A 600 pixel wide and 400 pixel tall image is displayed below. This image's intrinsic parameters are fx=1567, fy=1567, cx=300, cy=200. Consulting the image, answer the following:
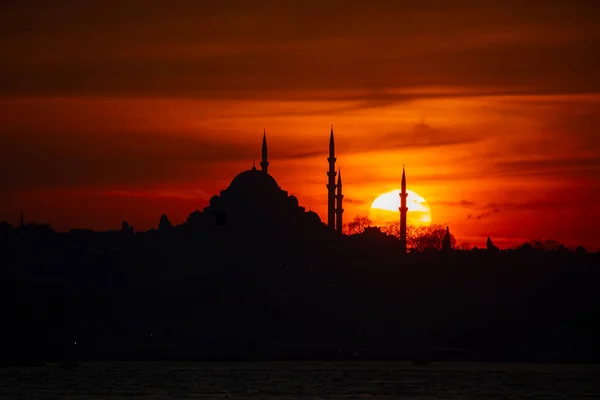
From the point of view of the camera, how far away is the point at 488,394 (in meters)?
136

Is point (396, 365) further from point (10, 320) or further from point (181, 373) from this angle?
point (10, 320)

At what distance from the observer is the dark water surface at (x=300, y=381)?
132 metres

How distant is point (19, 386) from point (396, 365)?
63025mm

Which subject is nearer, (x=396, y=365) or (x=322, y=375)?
(x=322, y=375)

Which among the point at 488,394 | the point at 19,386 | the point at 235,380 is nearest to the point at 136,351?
the point at 235,380

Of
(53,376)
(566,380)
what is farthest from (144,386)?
(566,380)

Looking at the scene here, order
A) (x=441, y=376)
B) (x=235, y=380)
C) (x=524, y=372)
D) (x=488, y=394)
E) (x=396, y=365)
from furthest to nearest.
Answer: (x=396, y=365) < (x=524, y=372) < (x=441, y=376) < (x=235, y=380) < (x=488, y=394)

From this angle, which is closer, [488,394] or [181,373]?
[488,394]

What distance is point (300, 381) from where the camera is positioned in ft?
506

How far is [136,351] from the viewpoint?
650ft

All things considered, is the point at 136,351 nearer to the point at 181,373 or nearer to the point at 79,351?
the point at 79,351

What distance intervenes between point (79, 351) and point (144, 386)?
179ft

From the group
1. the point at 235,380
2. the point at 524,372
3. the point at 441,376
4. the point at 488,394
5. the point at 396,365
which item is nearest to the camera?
the point at 488,394

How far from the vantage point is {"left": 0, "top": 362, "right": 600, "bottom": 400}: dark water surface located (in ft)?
433
